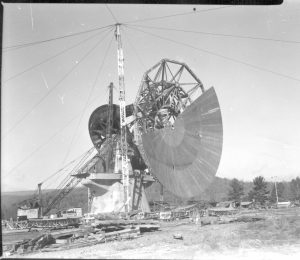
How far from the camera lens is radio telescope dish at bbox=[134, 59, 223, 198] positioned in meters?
24.7

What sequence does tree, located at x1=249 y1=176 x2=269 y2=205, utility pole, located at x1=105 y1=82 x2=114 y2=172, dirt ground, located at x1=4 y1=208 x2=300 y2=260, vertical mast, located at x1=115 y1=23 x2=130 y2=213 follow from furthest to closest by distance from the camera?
tree, located at x1=249 y1=176 x2=269 y2=205
utility pole, located at x1=105 y1=82 x2=114 y2=172
vertical mast, located at x1=115 y1=23 x2=130 y2=213
dirt ground, located at x1=4 y1=208 x2=300 y2=260

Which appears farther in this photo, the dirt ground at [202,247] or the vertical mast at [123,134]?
the vertical mast at [123,134]

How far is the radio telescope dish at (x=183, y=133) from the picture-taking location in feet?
81.1

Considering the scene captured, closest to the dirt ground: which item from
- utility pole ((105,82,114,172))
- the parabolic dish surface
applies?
the parabolic dish surface

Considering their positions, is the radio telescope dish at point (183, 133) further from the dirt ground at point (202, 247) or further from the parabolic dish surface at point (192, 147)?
the dirt ground at point (202, 247)

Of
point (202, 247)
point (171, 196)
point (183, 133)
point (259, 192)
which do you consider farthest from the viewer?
point (171, 196)

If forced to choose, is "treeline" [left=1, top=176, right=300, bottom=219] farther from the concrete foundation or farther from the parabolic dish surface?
the concrete foundation

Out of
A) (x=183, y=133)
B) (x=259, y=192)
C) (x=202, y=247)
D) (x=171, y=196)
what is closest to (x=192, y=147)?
(x=183, y=133)

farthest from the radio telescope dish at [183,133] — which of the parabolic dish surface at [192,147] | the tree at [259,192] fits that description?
the tree at [259,192]

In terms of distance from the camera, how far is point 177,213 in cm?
3288

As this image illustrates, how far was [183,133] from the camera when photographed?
83.6 feet

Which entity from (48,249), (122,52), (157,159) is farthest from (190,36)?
(48,249)

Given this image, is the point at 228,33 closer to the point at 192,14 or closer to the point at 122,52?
the point at 192,14

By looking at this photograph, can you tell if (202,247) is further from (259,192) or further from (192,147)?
(259,192)
